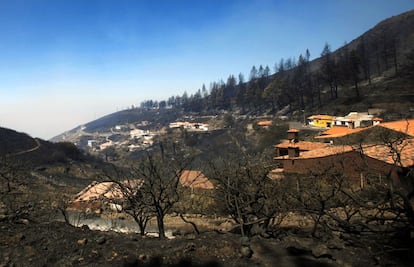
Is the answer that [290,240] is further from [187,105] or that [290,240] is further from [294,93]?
Answer: [187,105]

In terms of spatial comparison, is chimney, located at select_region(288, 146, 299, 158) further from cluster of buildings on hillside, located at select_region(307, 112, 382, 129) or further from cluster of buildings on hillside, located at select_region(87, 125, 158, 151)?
cluster of buildings on hillside, located at select_region(87, 125, 158, 151)

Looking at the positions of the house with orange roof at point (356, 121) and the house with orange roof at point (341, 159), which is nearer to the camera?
the house with orange roof at point (341, 159)

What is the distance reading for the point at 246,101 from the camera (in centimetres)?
10081

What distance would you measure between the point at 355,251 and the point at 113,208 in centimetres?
2468

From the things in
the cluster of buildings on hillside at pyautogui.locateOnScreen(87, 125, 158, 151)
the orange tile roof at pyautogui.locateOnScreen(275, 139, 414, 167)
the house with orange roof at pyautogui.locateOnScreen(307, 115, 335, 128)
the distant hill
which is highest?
the distant hill

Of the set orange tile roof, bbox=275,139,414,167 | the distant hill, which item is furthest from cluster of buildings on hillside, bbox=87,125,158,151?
orange tile roof, bbox=275,139,414,167

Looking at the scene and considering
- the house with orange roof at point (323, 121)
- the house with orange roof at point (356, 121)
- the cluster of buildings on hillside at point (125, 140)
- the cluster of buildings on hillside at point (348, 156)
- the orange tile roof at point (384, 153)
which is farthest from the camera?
the cluster of buildings on hillside at point (125, 140)

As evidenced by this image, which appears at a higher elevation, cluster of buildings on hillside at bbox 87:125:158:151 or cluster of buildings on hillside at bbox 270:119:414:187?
cluster of buildings on hillside at bbox 270:119:414:187

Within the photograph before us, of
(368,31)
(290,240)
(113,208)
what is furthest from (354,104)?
(368,31)

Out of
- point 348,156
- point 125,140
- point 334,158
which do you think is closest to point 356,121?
point 334,158

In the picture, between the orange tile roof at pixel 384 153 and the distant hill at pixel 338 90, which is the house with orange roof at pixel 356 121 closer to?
the distant hill at pixel 338 90

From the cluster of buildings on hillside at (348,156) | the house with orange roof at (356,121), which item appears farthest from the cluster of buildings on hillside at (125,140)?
the cluster of buildings on hillside at (348,156)

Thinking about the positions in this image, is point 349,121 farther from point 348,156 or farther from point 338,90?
point 338,90

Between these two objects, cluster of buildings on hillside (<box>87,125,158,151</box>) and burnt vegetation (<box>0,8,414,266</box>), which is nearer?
burnt vegetation (<box>0,8,414,266</box>)
